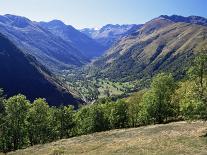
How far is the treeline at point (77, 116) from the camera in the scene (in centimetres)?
11994

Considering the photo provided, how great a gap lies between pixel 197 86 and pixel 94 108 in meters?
67.7

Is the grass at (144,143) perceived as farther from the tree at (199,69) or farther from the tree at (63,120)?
the tree at (63,120)

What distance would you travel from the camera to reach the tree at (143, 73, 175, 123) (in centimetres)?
12694

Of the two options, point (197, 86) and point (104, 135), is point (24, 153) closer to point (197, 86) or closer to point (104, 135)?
point (104, 135)

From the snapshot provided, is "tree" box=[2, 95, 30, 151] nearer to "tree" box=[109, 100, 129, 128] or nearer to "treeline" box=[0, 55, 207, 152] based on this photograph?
"treeline" box=[0, 55, 207, 152]

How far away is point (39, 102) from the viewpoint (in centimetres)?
12769

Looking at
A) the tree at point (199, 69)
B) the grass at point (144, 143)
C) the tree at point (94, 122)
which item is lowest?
the tree at point (94, 122)

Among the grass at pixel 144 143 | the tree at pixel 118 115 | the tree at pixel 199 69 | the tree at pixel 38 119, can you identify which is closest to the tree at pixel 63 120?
the tree at pixel 38 119

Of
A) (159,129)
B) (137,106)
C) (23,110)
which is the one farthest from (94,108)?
(159,129)

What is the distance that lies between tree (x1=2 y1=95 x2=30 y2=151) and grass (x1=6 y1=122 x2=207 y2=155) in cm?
2386

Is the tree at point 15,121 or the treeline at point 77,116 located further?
the treeline at point 77,116

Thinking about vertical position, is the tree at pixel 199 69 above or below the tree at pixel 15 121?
above

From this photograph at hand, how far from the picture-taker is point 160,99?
12938 cm

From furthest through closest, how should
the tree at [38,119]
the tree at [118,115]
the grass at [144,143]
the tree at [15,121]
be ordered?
the tree at [118,115], the tree at [38,119], the tree at [15,121], the grass at [144,143]
